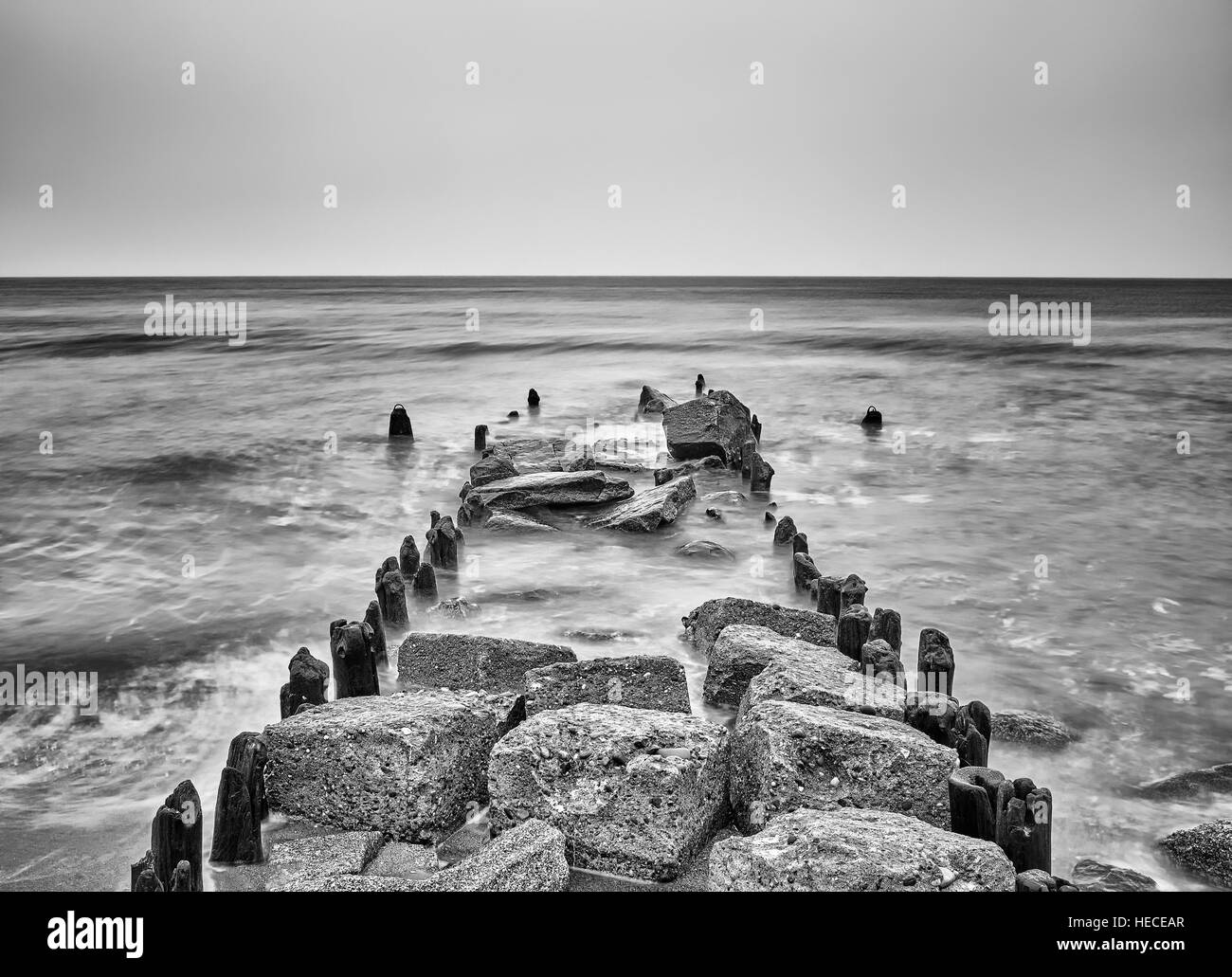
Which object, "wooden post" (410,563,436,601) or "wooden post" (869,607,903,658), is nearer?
"wooden post" (869,607,903,658)

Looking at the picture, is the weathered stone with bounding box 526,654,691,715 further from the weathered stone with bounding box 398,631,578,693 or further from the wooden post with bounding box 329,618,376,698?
the wooden post with bounding box 329,618,376,698

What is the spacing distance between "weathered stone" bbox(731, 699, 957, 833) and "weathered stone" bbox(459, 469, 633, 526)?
24.7 feet

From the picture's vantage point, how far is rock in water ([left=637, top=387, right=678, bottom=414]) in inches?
845

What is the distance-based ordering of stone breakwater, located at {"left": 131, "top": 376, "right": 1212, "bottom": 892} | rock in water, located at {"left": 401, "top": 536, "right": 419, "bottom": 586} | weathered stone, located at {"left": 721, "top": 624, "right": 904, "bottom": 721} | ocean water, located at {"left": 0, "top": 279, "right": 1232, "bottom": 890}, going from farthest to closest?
rock in water, located at {"left": 401, "top": 536, "right": 419, "bottom": 586} < ocean water, located at {"left": 0, "top": 279, "right": 1232, "bottom": 890} < weathered stone, located at {"left": 721, "top": 624, "right": 904, "bottom": 721} < stone breakwater, located at {"left": 131, "top": 376, "right": 1212, "bottom": 892}

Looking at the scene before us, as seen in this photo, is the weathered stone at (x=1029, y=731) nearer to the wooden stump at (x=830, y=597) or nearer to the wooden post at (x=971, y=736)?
the wooden post at (x=971, y=736)

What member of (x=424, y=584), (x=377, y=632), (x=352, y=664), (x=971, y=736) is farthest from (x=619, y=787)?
(x=424, y=584)

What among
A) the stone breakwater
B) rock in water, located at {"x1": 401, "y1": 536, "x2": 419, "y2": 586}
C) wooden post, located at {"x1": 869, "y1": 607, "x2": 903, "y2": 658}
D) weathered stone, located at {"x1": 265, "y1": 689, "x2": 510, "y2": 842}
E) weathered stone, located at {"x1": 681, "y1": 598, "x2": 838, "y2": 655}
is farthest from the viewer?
rock in water, located at {"x1": 401, "y1": 536, "x2": 419, "y2": 586}

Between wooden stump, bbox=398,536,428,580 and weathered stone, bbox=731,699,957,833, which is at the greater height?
wooden stump, bbox=398,536,428,580

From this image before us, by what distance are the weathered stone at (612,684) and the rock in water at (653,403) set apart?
15.5 m

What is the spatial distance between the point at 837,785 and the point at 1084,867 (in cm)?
145

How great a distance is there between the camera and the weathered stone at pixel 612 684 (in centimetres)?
574

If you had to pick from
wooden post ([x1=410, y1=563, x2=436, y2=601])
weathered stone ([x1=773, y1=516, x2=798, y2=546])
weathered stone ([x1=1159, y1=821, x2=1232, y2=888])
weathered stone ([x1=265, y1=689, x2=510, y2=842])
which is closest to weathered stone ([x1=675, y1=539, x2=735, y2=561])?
weathered stone ([x1=773, y1=516, x2=798, y2=546])

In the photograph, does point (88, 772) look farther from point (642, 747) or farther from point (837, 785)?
point (837, 785)
